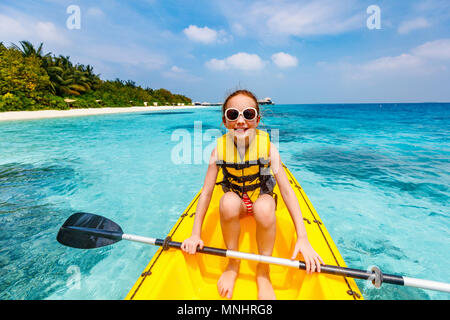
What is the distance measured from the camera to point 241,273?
177 cm

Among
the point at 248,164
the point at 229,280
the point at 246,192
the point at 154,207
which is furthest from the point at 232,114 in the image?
the point at 154,207

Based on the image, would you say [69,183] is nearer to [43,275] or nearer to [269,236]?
[43,275]

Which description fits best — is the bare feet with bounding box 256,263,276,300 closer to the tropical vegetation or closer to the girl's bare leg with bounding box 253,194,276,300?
the girl's bare leg with bounding box 253,194,276,300

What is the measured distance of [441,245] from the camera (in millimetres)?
2918

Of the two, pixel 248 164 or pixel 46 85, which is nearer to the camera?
pixel 248 164

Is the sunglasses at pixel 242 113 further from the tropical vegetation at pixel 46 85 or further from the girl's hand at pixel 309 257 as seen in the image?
the tropical vegetation at pixel 46 85

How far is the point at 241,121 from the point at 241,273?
1.32 metres

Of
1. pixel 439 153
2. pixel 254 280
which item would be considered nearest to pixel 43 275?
pixel 254 280

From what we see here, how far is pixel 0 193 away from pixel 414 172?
33.0 ft

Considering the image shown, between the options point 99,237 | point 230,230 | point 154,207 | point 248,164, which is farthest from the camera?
point 154,207

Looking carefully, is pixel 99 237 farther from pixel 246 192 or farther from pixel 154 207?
pixel 154 207

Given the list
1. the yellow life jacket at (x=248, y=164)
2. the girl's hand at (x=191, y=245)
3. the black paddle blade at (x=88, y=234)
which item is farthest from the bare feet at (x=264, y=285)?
the black paddle blade at (x=88, y=234)

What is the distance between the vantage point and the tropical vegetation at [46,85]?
18.8m

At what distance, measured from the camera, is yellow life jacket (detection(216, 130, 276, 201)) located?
1849 mm
